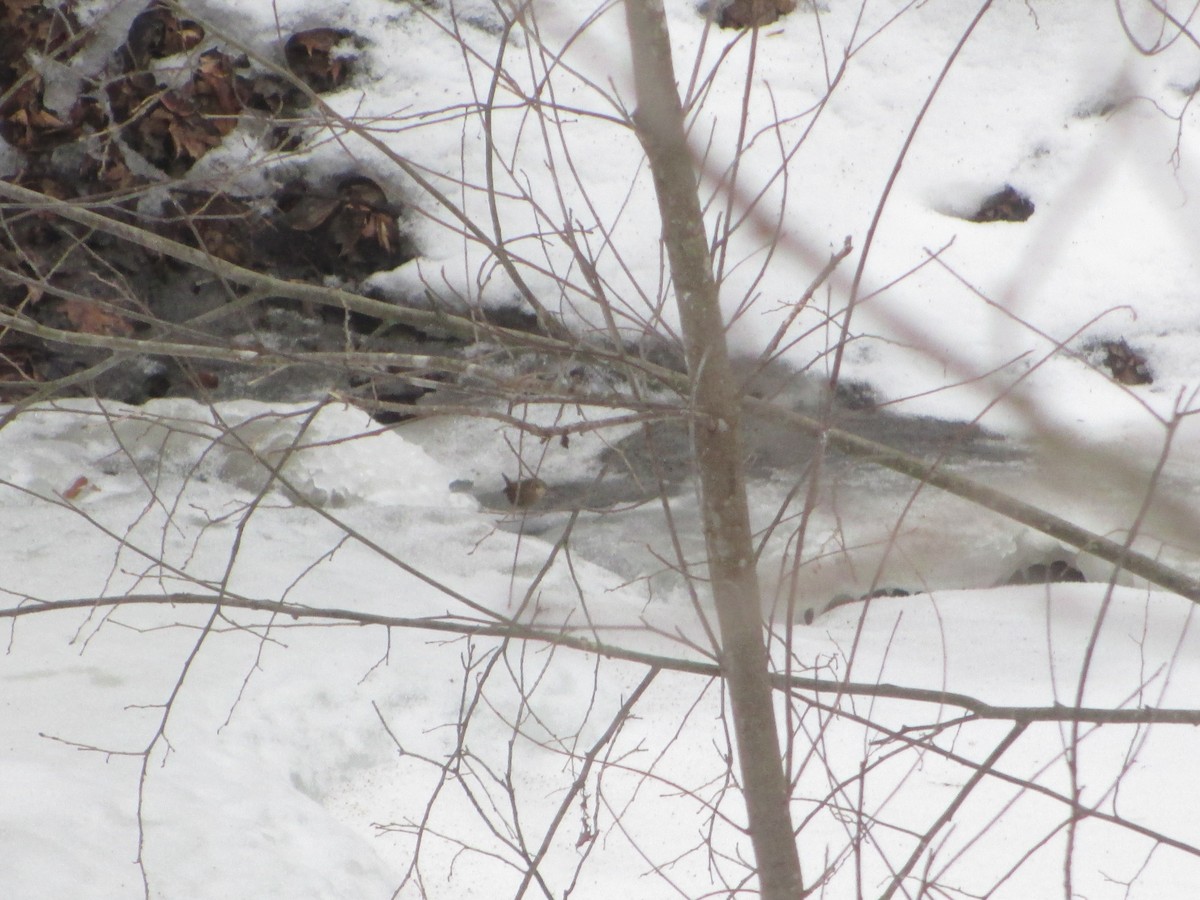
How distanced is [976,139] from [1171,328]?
1531mm

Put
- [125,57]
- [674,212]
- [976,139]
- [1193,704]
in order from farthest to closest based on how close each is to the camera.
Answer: [976,139] → [125,57] → [1193,704] → [674,212]

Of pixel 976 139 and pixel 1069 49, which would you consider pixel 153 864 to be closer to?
pixel 976 139

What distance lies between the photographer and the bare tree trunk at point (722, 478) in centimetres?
150

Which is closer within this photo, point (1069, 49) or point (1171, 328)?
point (1171, 328)

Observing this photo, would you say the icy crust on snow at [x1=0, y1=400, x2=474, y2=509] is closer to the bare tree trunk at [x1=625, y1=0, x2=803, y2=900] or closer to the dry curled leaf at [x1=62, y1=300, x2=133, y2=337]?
the dry curled leaf at [x1=62, y1=300, x2=133, y2=337]

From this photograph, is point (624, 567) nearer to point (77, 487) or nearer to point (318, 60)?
point (77, 487)

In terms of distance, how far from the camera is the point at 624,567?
4.30 metres

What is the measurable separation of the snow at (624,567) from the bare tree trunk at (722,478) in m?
0.06

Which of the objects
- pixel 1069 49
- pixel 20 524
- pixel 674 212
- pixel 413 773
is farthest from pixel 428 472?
pixel 1069 49

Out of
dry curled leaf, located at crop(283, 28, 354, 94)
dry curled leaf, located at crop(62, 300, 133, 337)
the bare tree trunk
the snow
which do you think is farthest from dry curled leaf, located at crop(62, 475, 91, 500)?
the bare tree trunk

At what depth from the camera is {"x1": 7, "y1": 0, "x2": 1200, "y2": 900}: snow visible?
62.2 inches

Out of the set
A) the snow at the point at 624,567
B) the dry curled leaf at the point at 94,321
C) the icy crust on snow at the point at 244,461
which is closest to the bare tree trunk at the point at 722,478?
the snow at the point at 624,567

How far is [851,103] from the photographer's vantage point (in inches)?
252

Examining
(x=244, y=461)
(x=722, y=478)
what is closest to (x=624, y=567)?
(x=244, y=461)
